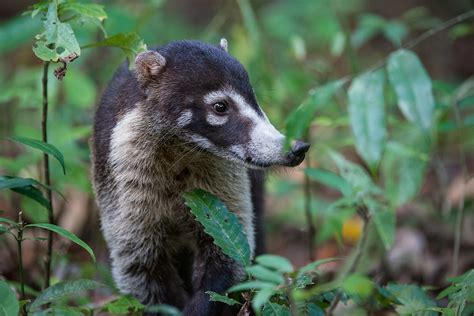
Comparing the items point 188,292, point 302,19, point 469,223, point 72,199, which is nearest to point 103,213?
point 188,292

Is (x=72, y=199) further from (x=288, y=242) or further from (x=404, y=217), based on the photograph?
(x=404, y=217)

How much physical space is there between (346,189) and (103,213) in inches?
72.8

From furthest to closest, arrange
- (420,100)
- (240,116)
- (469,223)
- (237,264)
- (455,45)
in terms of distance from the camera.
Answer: (455,45), (469,223), (237,264), (240,116), (420,100)

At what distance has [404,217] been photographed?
846 cm

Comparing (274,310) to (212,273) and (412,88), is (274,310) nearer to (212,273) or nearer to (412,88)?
(212,273)

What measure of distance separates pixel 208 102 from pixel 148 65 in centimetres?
52

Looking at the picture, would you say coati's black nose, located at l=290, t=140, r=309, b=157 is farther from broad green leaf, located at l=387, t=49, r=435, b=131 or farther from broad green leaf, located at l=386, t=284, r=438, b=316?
broad green leaf, located at l=386, t=284, r=438, b=316

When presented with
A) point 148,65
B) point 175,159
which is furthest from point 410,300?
point 148,65

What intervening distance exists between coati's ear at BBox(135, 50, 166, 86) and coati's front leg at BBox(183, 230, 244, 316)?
1.14 metres

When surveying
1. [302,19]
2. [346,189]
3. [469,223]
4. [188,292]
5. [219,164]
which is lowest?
[469,223]

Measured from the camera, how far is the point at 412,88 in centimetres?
467

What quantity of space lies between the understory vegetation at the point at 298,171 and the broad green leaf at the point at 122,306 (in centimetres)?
2

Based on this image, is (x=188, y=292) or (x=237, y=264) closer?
(x=237, y=264)

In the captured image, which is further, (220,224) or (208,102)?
(208,102)
